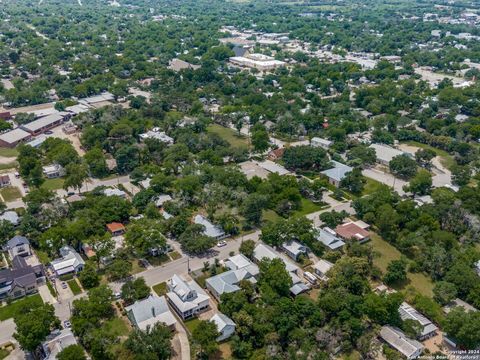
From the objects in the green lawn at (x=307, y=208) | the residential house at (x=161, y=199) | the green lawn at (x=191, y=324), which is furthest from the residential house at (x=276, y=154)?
the green lawn at (x=191, y=324)

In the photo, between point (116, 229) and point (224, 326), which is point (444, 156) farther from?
point (116, 229)

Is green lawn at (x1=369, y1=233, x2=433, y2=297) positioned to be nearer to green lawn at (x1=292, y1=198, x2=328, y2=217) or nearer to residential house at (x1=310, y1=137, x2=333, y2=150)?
green lawn at (x1=292, y1=198, x2=328, y2=217)

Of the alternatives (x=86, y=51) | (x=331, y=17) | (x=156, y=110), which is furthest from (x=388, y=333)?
(x=331, y=17)

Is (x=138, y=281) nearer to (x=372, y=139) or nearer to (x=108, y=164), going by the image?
(x=108, y=164)

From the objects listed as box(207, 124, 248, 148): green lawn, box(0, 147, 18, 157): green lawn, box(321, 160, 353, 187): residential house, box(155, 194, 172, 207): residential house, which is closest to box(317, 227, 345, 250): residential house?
box(321, 160, 353, 187): residential house

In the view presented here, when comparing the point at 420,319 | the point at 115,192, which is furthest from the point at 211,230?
the point at 420,319
